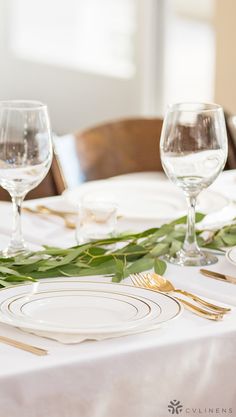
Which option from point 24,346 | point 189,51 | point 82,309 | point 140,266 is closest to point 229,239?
point 140,266

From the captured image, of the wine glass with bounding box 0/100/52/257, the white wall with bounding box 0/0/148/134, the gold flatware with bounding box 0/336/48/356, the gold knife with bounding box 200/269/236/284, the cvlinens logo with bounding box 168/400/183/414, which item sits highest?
the wine glass with bounding box 0/100/52/257

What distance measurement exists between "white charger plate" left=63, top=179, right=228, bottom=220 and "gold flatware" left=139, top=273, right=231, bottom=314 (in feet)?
1.26

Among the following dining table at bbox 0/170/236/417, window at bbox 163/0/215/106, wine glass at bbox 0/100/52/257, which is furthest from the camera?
window at bbox 163/0/215/106

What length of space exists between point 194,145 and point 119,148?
1.02 m

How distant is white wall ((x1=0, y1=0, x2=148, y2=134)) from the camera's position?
16.9ft

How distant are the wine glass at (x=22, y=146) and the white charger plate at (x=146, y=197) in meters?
0.29

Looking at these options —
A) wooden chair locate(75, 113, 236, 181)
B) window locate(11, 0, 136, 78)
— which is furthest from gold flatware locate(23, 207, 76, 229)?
window locate(11, 0, 136, 78)

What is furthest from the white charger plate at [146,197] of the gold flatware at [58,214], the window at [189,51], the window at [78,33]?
the window at [78,33]

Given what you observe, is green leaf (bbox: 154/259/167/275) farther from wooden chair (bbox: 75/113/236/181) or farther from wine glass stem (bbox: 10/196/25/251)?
wooden chair (bbox: 75/113/236/181)

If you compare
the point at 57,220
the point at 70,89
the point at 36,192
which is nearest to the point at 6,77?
the point at 70,89

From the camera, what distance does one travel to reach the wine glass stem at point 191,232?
1.44 m

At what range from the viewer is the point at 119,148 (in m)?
2.41

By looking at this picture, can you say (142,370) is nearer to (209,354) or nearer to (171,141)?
(209,354)

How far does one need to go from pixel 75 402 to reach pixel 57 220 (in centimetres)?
72
